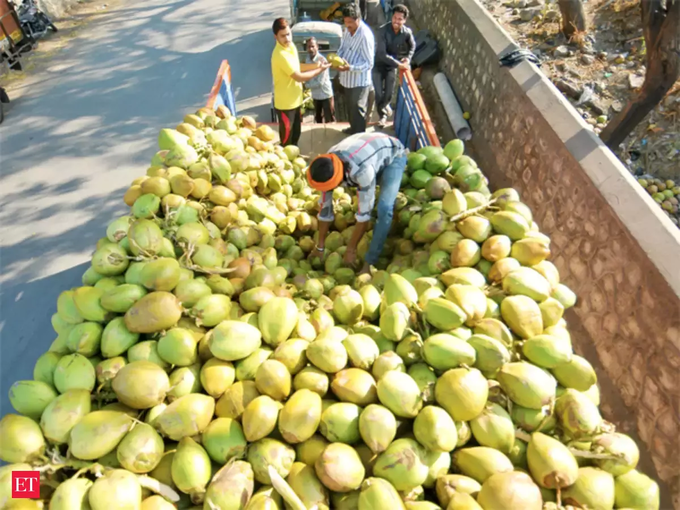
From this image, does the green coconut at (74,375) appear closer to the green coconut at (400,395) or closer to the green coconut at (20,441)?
the green coconut at (20,441)

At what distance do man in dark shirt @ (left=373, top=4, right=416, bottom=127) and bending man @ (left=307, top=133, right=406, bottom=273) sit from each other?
9.70ft

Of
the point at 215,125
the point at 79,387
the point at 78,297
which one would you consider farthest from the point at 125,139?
the point at 79,387

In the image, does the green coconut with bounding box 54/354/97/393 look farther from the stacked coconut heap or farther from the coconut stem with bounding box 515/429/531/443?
the coconut stem with bounding box 515/429/531/443

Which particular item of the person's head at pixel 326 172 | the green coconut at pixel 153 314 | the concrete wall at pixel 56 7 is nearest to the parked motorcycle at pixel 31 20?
the concrete wall at pixel 56 7

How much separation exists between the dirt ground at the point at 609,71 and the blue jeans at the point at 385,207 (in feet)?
11.3

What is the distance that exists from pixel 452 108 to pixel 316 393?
598 centimetres

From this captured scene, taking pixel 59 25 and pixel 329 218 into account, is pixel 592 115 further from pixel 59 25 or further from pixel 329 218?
Answer: pixel 59 25

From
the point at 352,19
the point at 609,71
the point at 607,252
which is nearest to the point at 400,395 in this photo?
the point at 607,252

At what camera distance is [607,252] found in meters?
3.43

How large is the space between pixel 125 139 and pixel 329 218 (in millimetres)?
4865

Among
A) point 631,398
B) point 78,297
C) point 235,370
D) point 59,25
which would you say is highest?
point 59,25

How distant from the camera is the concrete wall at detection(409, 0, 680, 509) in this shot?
2840 millimetres

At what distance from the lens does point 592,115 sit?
18.8 feet

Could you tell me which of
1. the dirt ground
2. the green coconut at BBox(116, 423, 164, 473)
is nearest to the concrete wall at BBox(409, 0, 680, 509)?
the dirt ground
